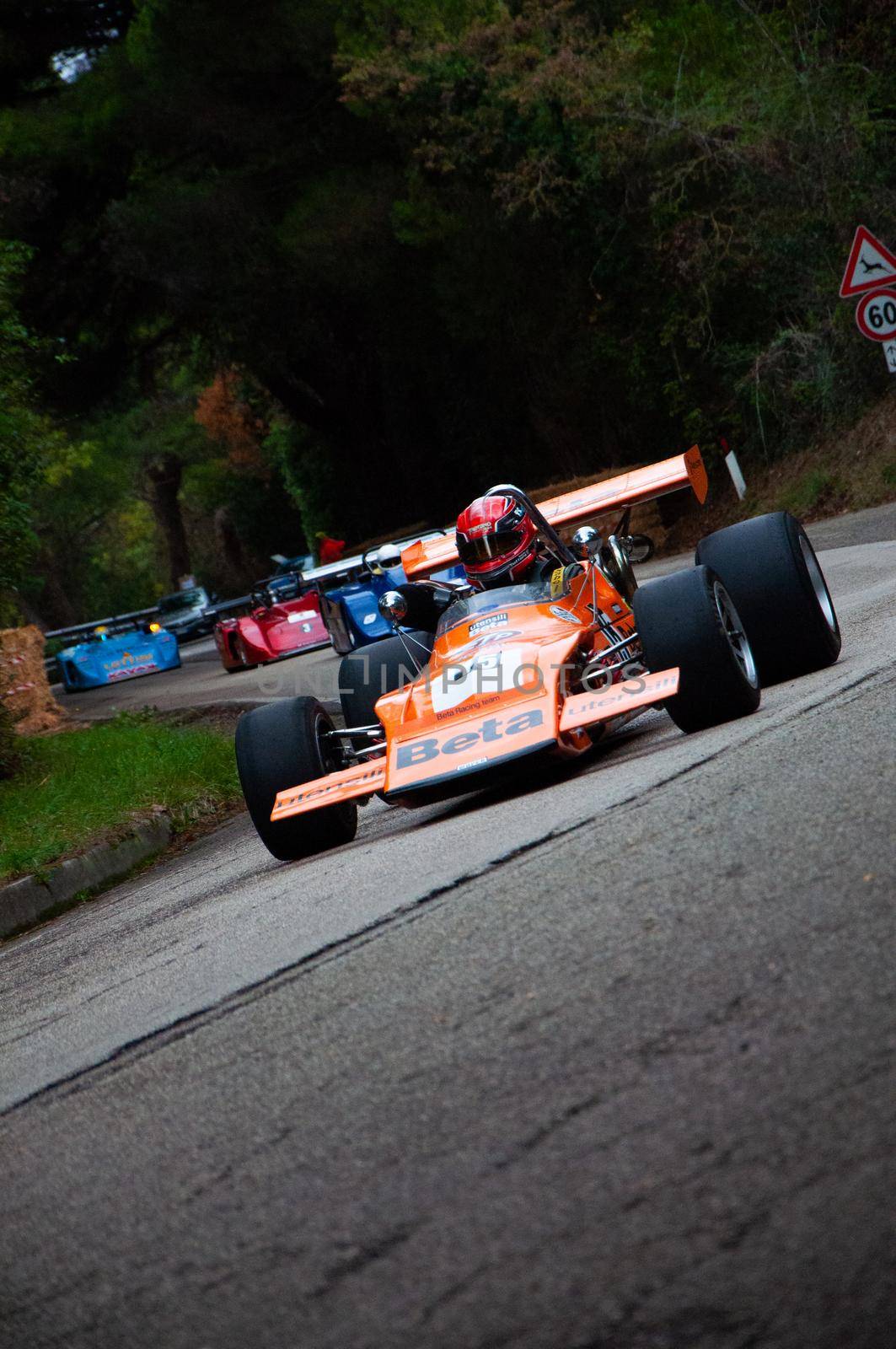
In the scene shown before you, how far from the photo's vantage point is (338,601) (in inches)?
818

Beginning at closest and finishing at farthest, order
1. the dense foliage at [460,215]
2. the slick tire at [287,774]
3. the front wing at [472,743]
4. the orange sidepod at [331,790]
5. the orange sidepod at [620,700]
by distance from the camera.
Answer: the orange sidepod at [620,700], the front wing at [472,743], the orange sidepod at [331,790], the slick tire at [287,774], the dense foliage at [460,215]

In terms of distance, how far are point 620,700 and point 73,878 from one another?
13.5ft

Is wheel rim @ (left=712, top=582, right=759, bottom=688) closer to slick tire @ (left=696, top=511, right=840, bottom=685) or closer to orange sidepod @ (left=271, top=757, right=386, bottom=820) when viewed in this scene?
slick tire @ (left=696, top=511, right=840, bottom=685)

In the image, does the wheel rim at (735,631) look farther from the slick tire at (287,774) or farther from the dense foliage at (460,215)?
the dense foliage at (460,215)

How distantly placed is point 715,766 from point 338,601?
48.9 ft

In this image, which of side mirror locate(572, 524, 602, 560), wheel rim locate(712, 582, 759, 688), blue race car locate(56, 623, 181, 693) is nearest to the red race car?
blue race car locate(56, 623, 181, 693)

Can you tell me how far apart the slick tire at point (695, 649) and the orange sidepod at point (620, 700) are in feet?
0.32

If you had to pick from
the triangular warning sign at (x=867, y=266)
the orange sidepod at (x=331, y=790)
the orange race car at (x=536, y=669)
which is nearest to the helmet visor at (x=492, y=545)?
the orange race car at (x=536, y=669)

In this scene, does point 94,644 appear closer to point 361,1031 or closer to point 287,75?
point 287,75

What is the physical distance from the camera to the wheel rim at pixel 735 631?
744 centimetres

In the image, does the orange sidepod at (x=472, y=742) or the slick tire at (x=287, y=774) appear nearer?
the orange sidepod at (x=472, y=742)

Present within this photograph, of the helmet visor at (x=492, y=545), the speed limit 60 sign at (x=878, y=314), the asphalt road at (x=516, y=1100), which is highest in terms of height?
the speed limit 60 sign at (x=878, y=314)

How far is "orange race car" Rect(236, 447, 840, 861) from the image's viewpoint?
7.06m

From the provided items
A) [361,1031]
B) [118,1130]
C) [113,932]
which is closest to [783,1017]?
[361,1031]
